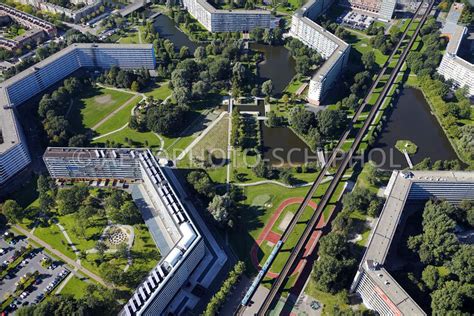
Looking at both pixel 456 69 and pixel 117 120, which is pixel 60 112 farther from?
pixel 456 69

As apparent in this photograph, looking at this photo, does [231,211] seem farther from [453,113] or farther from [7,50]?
[7,50]

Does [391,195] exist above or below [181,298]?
above

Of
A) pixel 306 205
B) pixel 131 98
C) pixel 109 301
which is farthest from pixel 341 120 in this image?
pixel 109 301

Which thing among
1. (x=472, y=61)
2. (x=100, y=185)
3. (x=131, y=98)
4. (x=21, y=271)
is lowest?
(x=21, y=271)

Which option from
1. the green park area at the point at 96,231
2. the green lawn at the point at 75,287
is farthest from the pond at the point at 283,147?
the green lawn at the point at 75,287

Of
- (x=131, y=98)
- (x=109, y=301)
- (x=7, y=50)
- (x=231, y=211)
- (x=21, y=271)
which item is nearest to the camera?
(x=109, y=301)
